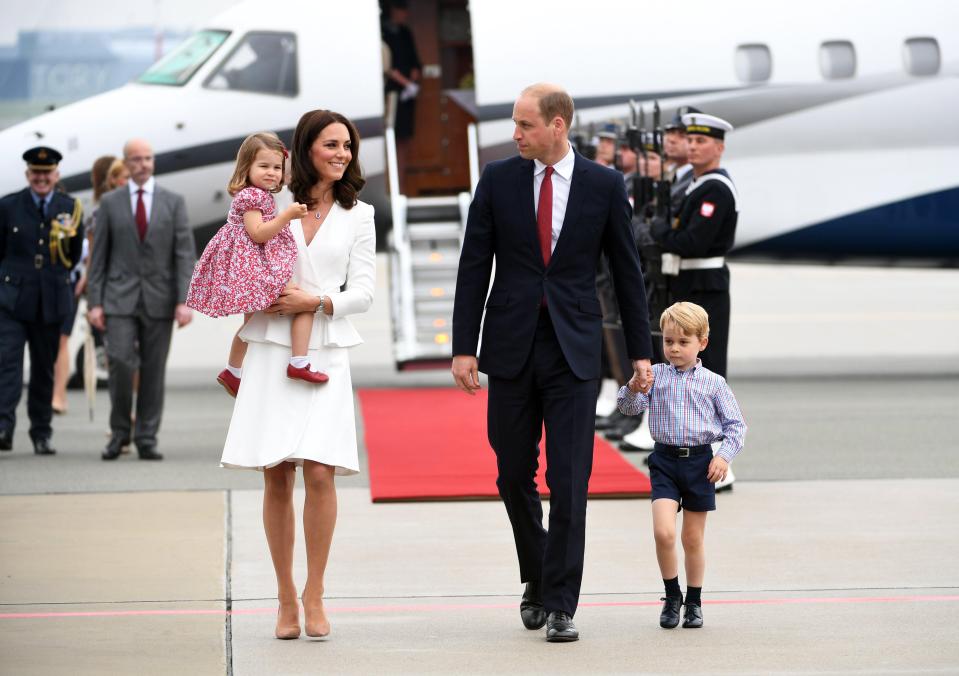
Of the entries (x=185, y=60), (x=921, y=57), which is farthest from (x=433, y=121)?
(x=921, y=57)

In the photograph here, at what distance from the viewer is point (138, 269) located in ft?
31.8

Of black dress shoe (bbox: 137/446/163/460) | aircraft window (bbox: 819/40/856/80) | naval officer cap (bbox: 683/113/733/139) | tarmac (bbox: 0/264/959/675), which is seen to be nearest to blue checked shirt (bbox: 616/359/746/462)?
tarmac (bbox: 0/264/959/675)

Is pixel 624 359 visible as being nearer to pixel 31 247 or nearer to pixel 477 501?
pixel 477 501

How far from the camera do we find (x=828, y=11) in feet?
49.2

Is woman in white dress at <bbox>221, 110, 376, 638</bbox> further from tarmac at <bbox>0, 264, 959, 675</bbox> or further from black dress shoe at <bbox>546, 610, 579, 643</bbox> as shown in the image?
black dress shoe at <bbox>546, 610, 579, 643</bbox>

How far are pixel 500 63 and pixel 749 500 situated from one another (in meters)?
6.91

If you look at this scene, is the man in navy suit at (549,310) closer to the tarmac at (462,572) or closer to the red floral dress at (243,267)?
the tarmac at (462,572)

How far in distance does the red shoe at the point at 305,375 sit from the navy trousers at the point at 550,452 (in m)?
0.59

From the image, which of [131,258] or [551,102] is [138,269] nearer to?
[131,258]

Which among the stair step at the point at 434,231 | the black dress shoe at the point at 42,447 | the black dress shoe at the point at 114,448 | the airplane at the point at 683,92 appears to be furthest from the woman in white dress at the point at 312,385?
the stair step at the point at 434,231

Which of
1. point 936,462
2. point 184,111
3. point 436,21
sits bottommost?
point 936,462

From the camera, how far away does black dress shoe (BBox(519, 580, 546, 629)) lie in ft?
18.7

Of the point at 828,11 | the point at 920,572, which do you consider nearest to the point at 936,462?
the point at 920,572

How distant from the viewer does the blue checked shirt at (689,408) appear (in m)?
5.69
